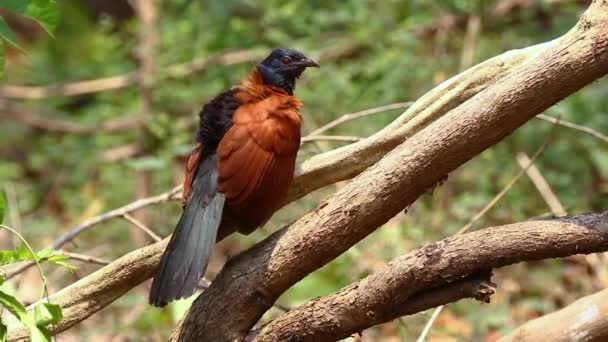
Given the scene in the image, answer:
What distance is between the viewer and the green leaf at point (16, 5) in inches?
87.5

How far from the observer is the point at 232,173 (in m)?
2.60

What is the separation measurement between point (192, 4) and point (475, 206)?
8.04 feet

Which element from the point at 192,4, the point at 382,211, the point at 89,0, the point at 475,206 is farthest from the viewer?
the point at 89,0

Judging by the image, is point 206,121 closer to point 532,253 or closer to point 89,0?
point 532,253

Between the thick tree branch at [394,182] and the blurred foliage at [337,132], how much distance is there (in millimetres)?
1537

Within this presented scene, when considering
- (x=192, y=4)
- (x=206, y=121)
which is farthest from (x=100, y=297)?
(x=192, y=4)

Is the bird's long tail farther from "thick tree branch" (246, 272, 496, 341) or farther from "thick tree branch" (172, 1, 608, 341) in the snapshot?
"thick tree branch" (246, 272, 496, 341)

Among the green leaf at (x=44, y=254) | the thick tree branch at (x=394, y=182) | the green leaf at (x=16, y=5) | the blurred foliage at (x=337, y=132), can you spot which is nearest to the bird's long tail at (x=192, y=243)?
the thick tree branch at (x=394, y=182)

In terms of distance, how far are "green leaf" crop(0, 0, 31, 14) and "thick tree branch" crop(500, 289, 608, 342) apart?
1483mm

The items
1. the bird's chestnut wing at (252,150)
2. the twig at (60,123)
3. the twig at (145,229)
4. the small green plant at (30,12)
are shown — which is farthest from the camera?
the twig at (60,123)

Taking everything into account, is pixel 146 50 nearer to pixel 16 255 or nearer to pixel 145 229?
pixel 145 229

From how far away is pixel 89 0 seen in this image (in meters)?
8.61

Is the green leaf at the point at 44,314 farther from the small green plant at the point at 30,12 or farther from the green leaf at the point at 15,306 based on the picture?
the small green plant at the point at 30,12

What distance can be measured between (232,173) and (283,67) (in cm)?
77
